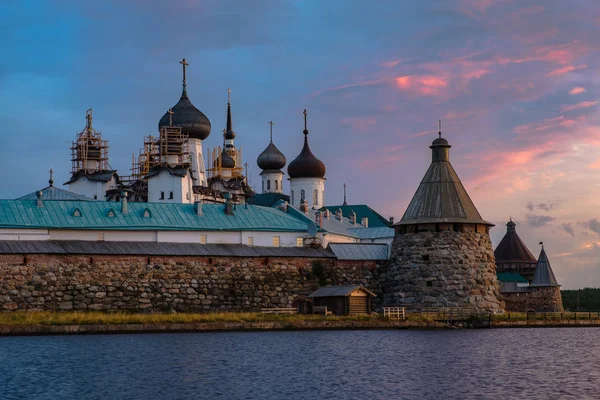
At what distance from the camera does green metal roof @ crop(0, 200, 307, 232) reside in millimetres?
47531

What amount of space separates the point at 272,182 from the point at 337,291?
3279cm

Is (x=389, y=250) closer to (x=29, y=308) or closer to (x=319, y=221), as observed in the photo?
(x=319, y=221)

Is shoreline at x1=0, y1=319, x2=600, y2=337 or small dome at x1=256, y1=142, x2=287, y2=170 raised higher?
small dome at x1=256, y1=142, x2=287, y2=170

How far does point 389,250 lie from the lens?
53.8 m

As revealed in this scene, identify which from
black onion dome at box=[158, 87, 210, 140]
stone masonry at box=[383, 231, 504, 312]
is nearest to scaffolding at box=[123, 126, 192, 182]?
black onion dome at box=[158, 87, 210, 140]

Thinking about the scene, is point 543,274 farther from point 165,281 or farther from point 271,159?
point 165,281

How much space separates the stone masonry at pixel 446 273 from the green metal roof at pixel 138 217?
18.3ft

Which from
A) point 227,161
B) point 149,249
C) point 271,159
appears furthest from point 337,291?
point 271,159

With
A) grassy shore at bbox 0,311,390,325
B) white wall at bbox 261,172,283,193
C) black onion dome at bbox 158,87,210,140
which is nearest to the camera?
grassy shore at bbox 0,311,390,325

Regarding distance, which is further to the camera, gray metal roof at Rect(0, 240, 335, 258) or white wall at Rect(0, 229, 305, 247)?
white wall at Rect(0, 229, 305, 247)

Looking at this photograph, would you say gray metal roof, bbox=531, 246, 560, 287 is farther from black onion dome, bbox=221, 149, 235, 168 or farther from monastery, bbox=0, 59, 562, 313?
black onion dome, bbox=221, 149, 235, 168

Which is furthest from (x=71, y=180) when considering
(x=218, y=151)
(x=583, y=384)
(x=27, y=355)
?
(x=583, y=384)

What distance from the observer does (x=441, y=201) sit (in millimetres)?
50719

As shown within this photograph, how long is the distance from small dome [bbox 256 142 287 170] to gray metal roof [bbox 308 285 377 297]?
3123 cm
